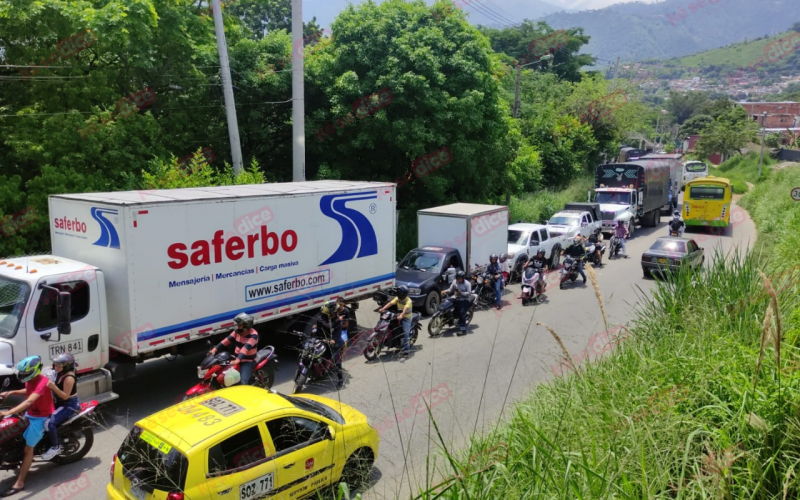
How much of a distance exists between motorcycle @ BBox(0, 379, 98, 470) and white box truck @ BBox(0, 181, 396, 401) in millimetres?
986

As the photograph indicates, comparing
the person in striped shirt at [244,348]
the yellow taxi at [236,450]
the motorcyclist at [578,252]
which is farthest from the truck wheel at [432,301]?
the yellow taxi at [236,450]

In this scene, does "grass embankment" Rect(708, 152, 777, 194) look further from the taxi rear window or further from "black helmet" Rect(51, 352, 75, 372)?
the taxi rear window

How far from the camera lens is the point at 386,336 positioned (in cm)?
1112

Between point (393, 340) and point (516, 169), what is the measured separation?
16.8 m

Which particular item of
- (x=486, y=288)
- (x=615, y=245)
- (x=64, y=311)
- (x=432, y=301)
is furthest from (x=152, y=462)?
(x=615, y=245)

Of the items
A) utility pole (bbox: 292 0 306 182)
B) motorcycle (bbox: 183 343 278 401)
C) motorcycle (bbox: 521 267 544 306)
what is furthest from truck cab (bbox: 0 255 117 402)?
motorcycle (bbox: 521 267 544 306)

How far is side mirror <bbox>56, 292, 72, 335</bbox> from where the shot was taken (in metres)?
7.59

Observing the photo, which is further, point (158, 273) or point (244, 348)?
point (158, 273)

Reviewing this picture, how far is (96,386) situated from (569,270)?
1398 centimetres

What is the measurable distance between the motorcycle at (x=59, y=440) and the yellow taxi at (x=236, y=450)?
183cm

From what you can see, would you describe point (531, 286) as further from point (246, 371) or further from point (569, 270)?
point (246, 371)

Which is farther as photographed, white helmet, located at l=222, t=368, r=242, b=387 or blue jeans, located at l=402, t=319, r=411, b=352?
blue jeans, located at l=402, t=319, r=411, b=352

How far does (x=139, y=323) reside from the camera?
8.38 metres

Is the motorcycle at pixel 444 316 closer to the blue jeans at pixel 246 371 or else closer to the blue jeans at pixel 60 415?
the blue jeans at pixel 246 371
